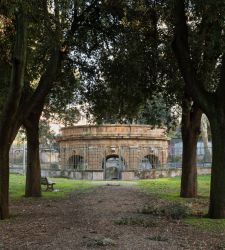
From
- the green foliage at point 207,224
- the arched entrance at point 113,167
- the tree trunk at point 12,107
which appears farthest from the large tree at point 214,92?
the arched entrance at point 113,167

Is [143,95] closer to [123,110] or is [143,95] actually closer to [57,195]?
[123,110]

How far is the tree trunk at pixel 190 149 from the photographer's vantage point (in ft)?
69.1

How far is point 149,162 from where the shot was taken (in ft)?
140

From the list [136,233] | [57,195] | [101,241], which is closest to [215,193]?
[136,233]

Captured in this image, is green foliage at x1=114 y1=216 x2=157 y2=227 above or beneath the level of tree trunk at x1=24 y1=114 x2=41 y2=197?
beneath

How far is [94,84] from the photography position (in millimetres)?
21922

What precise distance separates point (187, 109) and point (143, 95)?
6.34 ft

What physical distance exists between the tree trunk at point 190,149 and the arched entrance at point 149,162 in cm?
2012

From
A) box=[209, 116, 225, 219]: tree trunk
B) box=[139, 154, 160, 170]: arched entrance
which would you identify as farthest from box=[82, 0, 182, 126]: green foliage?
box=[139, 154, 160, 170]: arched entrance

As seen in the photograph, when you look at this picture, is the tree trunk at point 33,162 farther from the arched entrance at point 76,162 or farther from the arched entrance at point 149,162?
the arched entrance at point 149,162

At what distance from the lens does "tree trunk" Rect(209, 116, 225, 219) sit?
13.6 metres

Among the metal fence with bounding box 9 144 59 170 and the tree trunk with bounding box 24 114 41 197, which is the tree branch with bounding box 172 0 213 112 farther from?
the metal fence with bounding box 9 144 59 170

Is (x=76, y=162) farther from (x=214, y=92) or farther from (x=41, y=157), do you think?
(x=214, y=92)

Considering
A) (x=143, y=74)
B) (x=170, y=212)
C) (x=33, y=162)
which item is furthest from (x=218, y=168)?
(x=33, y=162)
